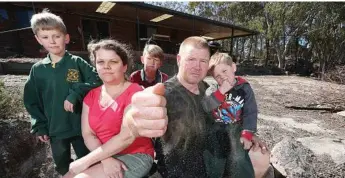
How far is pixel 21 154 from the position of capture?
151 inches

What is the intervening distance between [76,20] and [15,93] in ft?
28.9

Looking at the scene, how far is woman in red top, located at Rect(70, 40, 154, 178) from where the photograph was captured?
1453mm

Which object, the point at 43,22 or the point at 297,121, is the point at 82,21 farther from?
the point at 43,22

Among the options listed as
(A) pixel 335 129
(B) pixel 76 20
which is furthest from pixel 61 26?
(B) pixel 76 20

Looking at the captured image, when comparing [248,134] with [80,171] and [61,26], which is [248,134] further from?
[61,26]

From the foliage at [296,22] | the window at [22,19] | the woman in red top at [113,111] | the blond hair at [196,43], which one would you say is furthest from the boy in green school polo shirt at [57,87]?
the foliage at [296,22]

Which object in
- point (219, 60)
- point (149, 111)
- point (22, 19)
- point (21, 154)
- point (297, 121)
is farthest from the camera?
point (22, 19)

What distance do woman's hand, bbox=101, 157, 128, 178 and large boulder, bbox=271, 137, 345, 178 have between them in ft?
7.12

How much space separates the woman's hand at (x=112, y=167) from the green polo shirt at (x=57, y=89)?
0.70 metres

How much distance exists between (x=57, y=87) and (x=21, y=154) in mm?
2566

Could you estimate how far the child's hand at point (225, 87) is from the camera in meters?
1.67

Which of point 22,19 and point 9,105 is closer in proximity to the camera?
point 9,105

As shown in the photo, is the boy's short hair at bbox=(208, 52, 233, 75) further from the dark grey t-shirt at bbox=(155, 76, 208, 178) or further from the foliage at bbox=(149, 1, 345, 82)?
the foliage at bbox=(149, 1, 345, 82)

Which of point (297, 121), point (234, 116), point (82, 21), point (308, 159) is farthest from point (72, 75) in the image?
point (82, 21)
